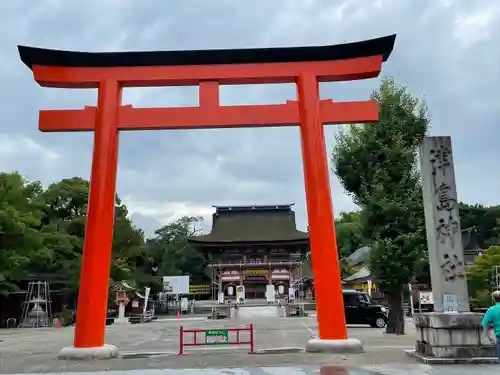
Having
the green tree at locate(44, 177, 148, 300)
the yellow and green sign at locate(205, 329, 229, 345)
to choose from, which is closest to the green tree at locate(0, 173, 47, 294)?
the green tree at locate(44, 177, 148, 300)

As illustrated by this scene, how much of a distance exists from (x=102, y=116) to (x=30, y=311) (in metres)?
25.2

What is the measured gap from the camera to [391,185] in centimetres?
1748

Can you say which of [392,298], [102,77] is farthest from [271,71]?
[392,298]

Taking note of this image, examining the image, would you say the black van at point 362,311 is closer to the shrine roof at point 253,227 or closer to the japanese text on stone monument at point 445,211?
the japanese text on stone monument at point 445,211

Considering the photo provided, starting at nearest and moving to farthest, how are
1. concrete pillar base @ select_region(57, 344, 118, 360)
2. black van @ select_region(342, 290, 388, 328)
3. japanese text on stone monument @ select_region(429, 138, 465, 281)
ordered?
japanese text on stone monument @ select_region(429, 138, 465, 281) → concrete pillar base @ select_region(57, 344, 118, 360) → black van @ select_region(342, 290, 388, 328)

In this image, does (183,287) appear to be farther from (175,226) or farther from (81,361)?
(175,226)

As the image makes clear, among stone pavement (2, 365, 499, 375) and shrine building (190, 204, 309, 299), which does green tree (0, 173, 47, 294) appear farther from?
stone pavement (2, 365, 499, 375)

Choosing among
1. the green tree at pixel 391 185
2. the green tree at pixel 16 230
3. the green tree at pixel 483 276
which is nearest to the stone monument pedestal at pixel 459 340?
→ the green tree at pixel 391 185

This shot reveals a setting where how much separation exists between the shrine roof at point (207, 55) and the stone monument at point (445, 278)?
287 cm

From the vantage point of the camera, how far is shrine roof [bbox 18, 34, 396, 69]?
11180mm

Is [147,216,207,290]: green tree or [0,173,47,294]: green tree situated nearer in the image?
[0,173,47,294]: green tree

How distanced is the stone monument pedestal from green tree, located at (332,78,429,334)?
819cm

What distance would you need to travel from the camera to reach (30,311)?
104 ft

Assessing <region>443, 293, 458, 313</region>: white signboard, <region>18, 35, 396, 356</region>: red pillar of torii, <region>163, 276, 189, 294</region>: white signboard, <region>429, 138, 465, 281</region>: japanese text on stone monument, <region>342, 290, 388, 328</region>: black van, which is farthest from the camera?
<region>163, 276, 189, 294</region>: white signboard
